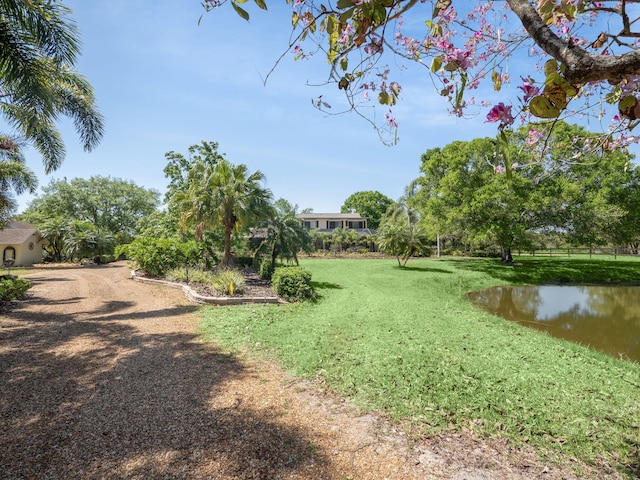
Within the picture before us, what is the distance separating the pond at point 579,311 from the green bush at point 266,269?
8653mm

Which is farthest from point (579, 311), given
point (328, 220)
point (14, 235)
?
point (328, 220)

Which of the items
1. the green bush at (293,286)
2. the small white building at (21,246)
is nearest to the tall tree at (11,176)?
the green bush at (293,286)

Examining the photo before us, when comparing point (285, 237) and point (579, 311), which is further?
point (285, 237)

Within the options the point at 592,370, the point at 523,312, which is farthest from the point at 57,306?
the point at 523,312

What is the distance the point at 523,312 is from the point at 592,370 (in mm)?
6700

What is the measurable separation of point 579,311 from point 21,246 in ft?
117

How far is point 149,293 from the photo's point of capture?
12008mm

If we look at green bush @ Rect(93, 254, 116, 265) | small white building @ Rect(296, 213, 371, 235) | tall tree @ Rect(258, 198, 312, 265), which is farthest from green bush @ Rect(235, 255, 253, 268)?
small white building @ Rect(296, 213, 371, 235)

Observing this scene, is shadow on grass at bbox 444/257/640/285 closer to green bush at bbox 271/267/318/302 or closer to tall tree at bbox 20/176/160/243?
green bush at bbox 271/267/318/302

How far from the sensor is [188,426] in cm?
358

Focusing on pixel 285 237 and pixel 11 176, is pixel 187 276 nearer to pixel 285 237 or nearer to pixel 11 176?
pixel 285 237

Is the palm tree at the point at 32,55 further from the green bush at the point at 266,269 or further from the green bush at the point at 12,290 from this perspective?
the green bush at the point at 266,269

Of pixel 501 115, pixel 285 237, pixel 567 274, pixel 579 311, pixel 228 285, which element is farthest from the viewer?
pixel 567 274

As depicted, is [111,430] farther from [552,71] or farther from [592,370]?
[592,370]
